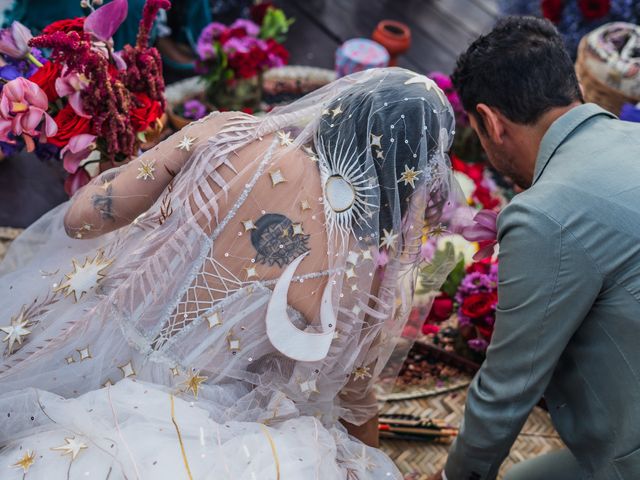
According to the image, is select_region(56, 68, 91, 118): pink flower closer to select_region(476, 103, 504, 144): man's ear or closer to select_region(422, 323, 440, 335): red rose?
select_region(476, 103, 504, 144): man's ear

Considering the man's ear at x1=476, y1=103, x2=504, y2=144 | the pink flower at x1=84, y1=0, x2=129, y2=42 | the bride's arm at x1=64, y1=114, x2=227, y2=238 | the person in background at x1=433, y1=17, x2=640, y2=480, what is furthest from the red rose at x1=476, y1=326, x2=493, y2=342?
the pink flower at x1=84, y1=0, x2=129, y2=42

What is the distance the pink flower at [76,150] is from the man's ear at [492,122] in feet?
2.66

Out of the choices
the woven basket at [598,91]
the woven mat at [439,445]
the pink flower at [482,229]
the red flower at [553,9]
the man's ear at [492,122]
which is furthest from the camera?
the red flower at [553,9]

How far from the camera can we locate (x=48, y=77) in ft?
4.42

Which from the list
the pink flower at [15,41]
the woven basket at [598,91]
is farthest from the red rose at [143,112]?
the woven basket at [598,91]

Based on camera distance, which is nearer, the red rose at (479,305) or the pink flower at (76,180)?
the pink flower at (76,180)

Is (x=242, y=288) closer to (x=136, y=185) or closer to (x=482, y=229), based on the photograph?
(x=136, y=185)

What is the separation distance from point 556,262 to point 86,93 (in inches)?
38.5

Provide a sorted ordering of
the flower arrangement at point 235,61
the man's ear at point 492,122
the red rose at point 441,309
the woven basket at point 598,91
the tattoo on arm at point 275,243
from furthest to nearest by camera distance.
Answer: the woven basket at point 598,91, the flower arrangement at point 235,61, the red rose at point 441,309, the man's ear at point 492,122, the tattoo on arm at point 275,243

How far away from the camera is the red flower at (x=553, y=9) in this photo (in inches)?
129

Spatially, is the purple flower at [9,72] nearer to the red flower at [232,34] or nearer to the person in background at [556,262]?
the person in background at [556,262]

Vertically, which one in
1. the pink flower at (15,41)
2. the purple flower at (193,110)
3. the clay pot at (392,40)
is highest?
the pink flower at (15,41)

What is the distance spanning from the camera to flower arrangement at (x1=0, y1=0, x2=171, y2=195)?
1.27 metres

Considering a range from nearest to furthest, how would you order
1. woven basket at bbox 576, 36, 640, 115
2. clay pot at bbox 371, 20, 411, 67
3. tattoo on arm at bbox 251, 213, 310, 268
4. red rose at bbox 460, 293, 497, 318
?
tattoo on arm at bbox 251, 213, 310, 268
red rose at bbox 460, 293, 497, 318
woven basket at bbox 576, 36, 640, 115
clay pot at bbox 371, 20, 411, 67
